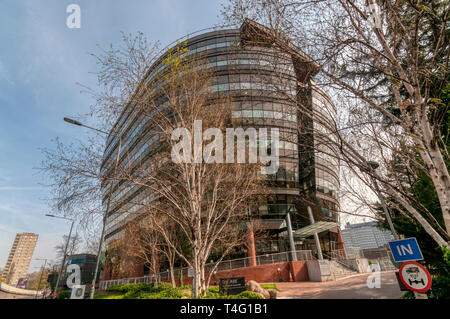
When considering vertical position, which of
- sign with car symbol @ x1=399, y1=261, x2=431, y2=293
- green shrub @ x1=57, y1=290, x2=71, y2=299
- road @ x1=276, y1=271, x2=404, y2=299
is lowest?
green shrub @ x1=57, y1=290, x2=71, y2=299

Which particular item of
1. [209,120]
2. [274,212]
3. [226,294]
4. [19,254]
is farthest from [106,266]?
[19,254]

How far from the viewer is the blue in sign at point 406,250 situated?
5.01 m

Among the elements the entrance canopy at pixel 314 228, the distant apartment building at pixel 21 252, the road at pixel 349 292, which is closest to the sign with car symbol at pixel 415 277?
the road at pixel 349 292

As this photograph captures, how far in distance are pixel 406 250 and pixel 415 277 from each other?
1057 millimetres

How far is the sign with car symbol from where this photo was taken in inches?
164

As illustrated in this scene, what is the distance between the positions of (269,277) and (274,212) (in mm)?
7746

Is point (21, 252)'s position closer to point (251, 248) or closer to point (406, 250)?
point (251, 248)

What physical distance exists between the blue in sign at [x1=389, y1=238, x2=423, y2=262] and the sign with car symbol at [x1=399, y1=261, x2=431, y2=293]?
0.59 meters

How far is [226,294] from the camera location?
9555 millimetres

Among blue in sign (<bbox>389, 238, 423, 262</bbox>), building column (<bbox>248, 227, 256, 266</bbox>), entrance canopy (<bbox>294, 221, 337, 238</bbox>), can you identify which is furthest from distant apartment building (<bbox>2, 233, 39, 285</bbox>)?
blue in sign (<bbox>389, 238, 423, 262</bbox>)

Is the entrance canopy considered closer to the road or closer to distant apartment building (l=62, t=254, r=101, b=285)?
the road

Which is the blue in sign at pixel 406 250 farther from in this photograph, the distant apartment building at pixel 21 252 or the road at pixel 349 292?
the distant apartment building at pixel 21 252

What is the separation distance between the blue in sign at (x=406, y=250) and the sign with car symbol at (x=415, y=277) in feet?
1.94
